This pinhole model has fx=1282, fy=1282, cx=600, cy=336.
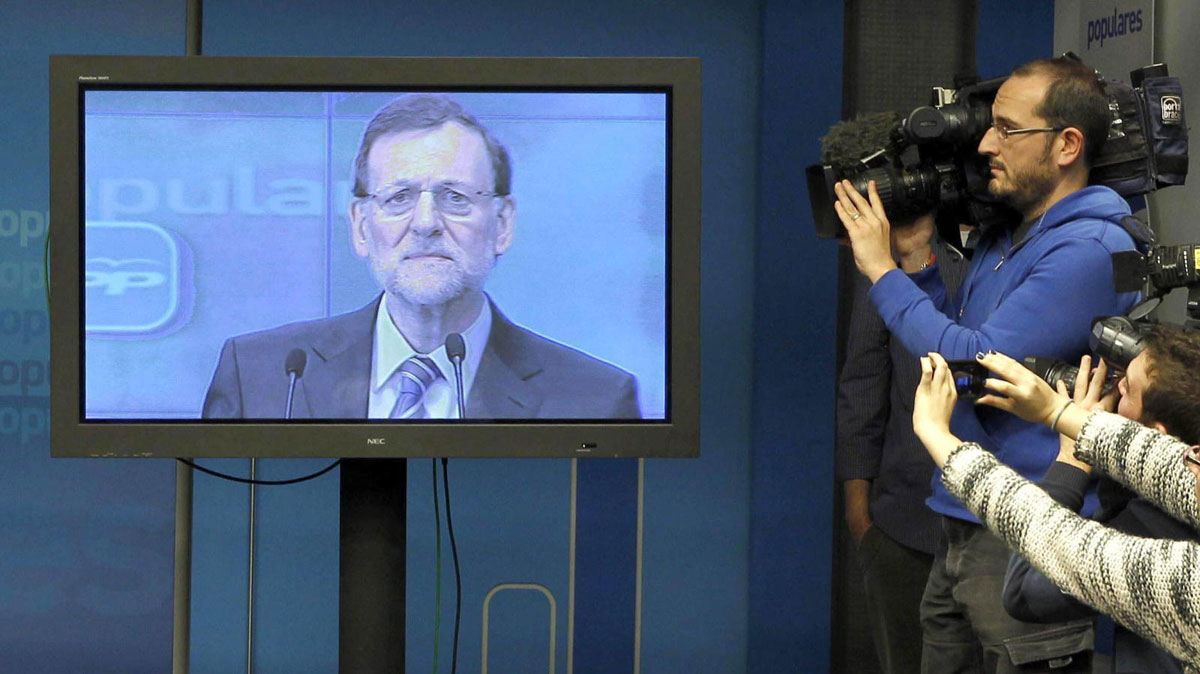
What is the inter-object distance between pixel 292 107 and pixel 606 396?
2.78 ft

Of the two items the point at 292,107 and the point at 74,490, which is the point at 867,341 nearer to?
the point at 292,107

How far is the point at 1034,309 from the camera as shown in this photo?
2.19 meters

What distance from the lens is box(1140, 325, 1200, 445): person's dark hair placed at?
5.78 ft

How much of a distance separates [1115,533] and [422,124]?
1.51 metres

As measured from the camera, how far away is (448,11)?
3.97 m

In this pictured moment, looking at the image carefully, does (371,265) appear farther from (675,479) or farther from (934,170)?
(675,479)

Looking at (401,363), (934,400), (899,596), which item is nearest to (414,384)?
(401,363)

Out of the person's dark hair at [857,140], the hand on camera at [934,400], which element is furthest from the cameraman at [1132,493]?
the person's dark hair at [857,140]

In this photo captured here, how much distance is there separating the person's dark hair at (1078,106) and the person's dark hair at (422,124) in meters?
1.01

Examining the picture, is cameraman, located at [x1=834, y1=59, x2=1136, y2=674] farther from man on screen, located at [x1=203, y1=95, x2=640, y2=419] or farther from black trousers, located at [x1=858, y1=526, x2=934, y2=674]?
man on screen, located at [x1=203, y1=95, x2=640, y2=419]

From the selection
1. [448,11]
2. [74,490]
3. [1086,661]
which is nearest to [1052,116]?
[1086,661]

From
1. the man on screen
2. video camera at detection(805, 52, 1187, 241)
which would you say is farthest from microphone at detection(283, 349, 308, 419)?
video camera at detection(805, 52, 1187, 241)

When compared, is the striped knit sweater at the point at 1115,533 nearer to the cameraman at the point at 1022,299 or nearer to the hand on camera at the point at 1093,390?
the hand on camera at the point at 1093,390

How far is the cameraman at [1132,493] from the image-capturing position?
178 centimetres
